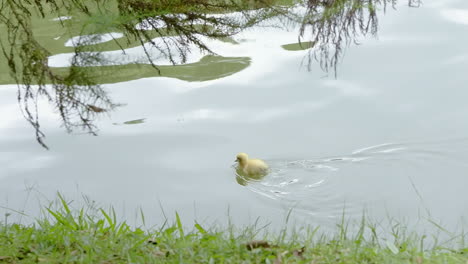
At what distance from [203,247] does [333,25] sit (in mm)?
2857

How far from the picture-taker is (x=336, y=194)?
4117 millimetres

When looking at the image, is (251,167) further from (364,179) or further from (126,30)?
(126,30)

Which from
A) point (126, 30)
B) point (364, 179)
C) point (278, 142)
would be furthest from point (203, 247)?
point (126, 30)

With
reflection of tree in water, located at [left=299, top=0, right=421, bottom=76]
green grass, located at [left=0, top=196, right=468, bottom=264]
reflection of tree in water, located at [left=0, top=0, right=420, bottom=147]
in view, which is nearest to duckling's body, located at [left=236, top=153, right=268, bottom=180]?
reflection of tree in water, located at [left=0, top=0, right=420, bottom=147]

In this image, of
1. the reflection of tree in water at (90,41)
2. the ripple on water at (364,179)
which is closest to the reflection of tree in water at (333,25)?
the reflection of tree in water at (90,41)

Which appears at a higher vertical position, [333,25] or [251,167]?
[333,25]

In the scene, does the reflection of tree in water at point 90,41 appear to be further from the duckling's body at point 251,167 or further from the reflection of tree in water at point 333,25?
the duckling's body at point 251,167

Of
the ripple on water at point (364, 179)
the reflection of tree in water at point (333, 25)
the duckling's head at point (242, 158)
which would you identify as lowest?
the ripple on water at point (364, 179)

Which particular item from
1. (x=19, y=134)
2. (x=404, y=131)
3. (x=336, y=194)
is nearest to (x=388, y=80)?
(x=404, y=131)

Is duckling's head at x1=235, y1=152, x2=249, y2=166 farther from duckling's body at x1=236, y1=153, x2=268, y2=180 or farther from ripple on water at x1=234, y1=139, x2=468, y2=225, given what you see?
ripple on water at x1=234, y1=139, x2=468, y2=225

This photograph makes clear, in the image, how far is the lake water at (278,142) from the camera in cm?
406

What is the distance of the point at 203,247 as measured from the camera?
3.00 m

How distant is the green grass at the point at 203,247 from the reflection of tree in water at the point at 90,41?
1430mm

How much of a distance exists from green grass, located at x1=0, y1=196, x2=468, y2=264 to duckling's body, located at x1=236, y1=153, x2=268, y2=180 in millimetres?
986
